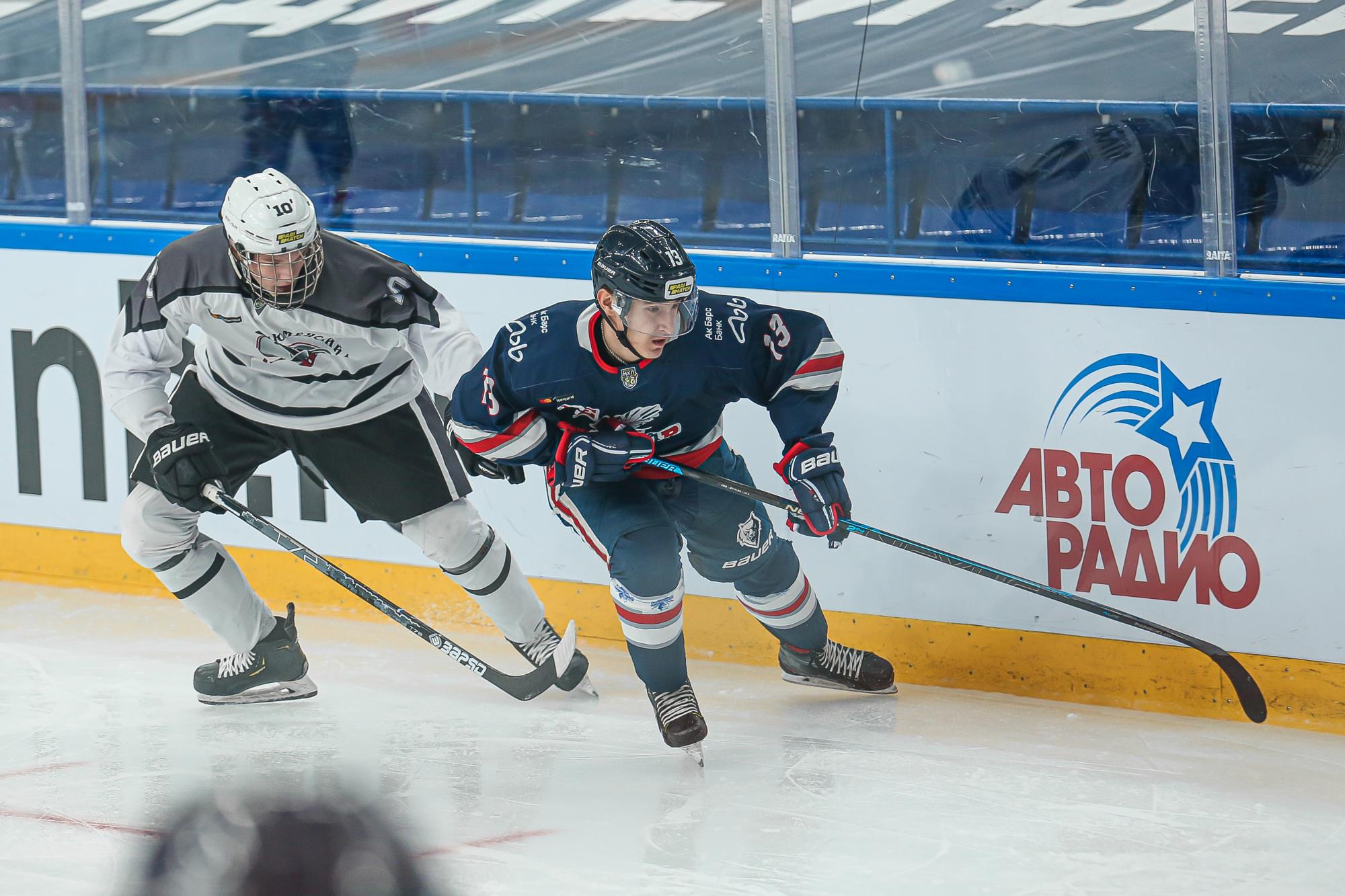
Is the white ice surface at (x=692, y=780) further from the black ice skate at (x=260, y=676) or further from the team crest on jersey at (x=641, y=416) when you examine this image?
the team crest on jersey at (x=641, y=416)

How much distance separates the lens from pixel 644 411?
3021 mm

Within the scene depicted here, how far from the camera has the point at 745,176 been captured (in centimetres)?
368

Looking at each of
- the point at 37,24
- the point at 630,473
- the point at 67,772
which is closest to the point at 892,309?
the point at 630,473

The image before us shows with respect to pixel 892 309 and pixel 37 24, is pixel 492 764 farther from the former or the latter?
pixel 37 24

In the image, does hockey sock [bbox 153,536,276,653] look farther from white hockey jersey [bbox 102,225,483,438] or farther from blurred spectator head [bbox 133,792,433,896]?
blurred spectator head [bbox 133,792,433,896]

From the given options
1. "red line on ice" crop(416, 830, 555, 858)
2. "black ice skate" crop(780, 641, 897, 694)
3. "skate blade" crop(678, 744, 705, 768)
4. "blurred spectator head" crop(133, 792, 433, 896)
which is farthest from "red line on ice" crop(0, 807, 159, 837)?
"blurred spectator head" crop(133, 792, 433, 896)

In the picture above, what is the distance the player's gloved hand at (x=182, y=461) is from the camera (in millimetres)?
3092

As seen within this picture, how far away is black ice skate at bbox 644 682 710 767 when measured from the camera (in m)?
3.02

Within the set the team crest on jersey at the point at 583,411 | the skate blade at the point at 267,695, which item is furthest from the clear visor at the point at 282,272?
the skate blade at the point at 267,695

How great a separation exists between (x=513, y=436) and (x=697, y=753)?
707mm

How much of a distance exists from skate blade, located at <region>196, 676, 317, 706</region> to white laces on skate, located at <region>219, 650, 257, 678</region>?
0.16ft

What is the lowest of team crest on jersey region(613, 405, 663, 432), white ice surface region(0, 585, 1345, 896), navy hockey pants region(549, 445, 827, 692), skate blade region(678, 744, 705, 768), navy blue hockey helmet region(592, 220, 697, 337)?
white ice surface region(0, 585, 1345, 896)

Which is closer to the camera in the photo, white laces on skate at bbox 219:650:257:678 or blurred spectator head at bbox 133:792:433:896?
blurred spectator head at bbox 133:792:433:896

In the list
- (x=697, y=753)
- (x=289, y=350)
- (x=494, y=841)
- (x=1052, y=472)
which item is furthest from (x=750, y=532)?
(x=289, y=350)
